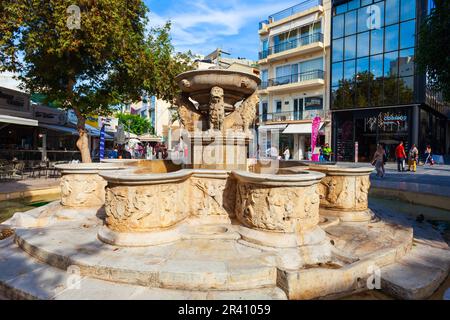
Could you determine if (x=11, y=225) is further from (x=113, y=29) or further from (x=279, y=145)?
(x=279, y=145)

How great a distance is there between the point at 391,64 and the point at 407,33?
6.71 feet

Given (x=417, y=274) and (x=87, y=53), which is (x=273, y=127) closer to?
(x=87, y=53)

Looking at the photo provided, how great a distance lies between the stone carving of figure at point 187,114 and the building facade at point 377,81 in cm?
1739

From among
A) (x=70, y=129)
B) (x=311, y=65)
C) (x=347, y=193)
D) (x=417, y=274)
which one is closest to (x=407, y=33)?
(x=311, y=65)

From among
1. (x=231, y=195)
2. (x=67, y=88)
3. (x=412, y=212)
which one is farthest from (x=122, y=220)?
(x=67, y=88)

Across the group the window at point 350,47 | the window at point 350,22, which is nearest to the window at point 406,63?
the window at point 350,47

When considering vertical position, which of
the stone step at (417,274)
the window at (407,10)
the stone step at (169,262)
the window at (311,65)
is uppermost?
the window at (407,10)

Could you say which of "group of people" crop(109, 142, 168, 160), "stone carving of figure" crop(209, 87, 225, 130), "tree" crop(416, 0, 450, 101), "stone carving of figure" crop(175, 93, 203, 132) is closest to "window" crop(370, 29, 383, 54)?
"tree" crop(416, 0, 450, 101)

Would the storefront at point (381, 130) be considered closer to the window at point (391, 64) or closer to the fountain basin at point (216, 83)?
the window at point (391, 64)

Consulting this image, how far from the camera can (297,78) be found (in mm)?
26281

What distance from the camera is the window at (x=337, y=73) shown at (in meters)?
22.6

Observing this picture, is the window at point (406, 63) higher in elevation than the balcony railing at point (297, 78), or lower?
lower

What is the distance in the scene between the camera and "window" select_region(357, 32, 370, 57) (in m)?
21.0

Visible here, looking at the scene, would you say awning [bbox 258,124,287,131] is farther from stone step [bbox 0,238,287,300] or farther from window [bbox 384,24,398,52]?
stone step [bbox 0,238,287,300]
